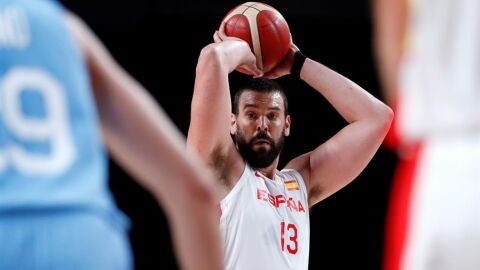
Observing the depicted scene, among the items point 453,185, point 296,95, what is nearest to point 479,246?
point 453,185

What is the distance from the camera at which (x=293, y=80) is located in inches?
280

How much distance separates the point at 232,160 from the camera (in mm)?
4328

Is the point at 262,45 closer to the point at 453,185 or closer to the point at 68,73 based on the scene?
the point at 453,185

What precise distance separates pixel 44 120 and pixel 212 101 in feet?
7.93

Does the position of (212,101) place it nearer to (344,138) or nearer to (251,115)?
(251,115)

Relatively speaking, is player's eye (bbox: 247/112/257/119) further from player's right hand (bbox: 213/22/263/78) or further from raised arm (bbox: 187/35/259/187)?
raised arm (bbox: 187/35/259/187)

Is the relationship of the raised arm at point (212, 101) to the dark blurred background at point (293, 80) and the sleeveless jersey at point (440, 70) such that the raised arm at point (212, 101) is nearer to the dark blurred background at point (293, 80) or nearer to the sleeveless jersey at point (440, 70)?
the sleeveless jersey at point (440, 70)

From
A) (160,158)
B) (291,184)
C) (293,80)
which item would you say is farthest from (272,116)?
(160,158)

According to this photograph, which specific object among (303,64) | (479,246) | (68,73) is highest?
(68,73)

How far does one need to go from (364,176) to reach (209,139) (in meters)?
3.46

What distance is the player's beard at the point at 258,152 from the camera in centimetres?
445

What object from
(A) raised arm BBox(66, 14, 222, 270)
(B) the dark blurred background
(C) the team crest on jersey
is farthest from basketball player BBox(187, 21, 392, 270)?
(A) raised arm BBox(66, 14, 222, 270)

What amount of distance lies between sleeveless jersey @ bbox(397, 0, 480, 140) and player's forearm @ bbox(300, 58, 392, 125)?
2566mm

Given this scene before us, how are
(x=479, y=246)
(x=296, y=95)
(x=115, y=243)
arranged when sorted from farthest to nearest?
1. (x=296, y=95)
2. (x=479, y=246)
3. (x=115, y=243)
